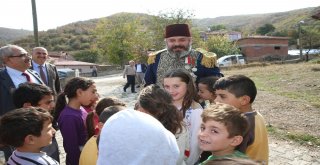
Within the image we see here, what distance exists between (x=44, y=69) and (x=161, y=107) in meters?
4.19

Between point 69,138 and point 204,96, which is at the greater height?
point 204,96

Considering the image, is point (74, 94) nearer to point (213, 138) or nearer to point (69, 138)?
point (69, 138)

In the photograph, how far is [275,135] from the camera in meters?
6.13

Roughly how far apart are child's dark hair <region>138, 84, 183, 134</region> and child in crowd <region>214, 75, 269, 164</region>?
0.61m

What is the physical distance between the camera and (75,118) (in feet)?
10.2

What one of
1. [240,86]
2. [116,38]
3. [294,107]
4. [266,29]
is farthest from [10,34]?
[240,86]

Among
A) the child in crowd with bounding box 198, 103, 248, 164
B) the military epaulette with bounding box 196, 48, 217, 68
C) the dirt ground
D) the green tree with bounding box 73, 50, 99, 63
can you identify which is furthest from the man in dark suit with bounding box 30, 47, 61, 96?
the green tree with bounding box 73, 50, 99, 63

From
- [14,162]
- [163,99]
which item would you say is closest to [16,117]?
[14,162]

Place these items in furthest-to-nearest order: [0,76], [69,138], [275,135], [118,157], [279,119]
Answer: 1. [279,119]
2. [275,135]
3. [0,76]
4. [69,138]
5. [118,157]

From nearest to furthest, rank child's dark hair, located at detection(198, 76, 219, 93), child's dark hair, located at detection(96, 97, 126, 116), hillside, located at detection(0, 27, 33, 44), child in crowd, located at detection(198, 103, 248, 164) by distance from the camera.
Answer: child in crowd, located at detection(198, 103, 248, 164), child's dark hair, located at detection(96, 97, 126, 116), child's dark hair, located at detection(198, 76, 219, 93), hillside, located at detection(0, 27, 33, 44)

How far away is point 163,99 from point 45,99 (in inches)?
58.6

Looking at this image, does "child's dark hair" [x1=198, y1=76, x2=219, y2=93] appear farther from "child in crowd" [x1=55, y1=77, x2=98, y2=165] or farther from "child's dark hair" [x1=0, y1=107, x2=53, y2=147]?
"child's dark hair" [x1=0, y1=107, x2=53, y2=147]

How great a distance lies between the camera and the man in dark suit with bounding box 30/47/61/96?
5.68 meters

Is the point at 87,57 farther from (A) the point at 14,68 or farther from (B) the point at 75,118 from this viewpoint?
(B) the point at 75,118
